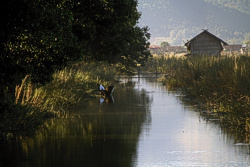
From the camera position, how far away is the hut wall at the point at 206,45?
6994cm

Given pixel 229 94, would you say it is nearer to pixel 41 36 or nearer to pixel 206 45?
pixel 41 36

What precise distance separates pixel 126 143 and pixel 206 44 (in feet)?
184

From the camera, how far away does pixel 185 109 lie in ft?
83.1

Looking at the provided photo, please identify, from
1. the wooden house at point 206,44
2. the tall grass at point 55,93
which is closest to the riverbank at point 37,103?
the tall grass at point 55,93

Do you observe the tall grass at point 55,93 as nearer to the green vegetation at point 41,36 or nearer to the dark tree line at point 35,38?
the green vegetation at point 41,36

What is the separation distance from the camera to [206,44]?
70.4m

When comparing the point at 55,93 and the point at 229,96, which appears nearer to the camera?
the point at 229,96

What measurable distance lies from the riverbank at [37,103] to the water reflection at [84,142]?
48 cm

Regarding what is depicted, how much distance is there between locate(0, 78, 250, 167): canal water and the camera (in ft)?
43.3

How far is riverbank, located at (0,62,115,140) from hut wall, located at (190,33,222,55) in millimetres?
38245

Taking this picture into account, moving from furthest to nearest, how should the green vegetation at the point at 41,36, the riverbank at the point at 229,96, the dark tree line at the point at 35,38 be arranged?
the riverbank at the point at 229,96 < the green vegetation at the point at 41,36 < the dark tree line at the point at 35,38

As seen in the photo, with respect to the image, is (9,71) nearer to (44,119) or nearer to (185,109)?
(44,119)

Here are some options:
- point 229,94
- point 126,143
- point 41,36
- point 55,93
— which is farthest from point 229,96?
point 41,36

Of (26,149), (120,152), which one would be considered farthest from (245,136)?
(26,149)
